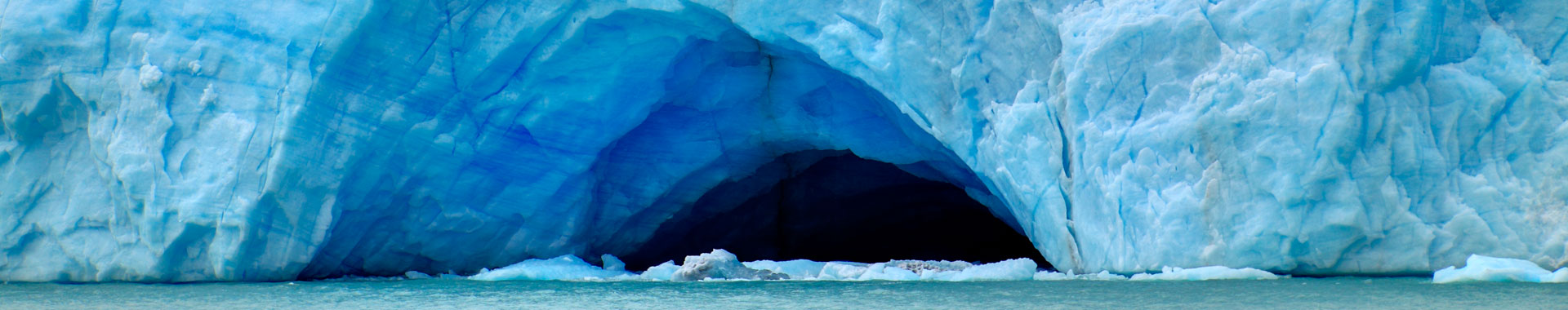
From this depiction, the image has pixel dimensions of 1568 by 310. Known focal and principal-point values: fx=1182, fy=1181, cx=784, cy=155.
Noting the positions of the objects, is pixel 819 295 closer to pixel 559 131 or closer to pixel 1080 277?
pixel 1080 277

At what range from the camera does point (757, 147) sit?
33.3 ft

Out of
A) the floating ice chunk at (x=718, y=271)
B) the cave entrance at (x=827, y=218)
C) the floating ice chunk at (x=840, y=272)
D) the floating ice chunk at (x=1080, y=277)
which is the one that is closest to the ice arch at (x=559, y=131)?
the cave entrance at (x=827, y=218)

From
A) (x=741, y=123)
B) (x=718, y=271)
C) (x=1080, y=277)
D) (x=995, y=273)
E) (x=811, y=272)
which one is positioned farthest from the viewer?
(x=741, y=123)

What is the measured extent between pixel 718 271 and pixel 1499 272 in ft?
15.3

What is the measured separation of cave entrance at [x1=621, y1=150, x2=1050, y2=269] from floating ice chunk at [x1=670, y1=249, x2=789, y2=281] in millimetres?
2555

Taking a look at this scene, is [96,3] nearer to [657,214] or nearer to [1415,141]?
[657,214]

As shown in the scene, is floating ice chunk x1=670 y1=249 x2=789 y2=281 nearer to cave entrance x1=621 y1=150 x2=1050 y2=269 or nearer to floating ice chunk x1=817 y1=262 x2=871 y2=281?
floating ice chunk x1=817 y1=262 x2=871 y2=281

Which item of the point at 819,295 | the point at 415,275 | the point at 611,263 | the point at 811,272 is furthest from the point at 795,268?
the point at 415,275

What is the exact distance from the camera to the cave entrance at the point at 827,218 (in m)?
11.4

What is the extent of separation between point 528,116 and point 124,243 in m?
2.90

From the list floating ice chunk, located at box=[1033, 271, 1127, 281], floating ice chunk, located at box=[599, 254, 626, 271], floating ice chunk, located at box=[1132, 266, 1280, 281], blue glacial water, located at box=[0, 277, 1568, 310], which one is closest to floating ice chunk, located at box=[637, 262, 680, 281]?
blue glacial water, located at box=[0, 277, 1568, 310]

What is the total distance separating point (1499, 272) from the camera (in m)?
5.91

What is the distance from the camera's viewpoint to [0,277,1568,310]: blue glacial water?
4775mm

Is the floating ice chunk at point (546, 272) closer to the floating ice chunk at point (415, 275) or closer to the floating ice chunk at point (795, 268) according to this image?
the floating ice chunk at point (415, 275)
